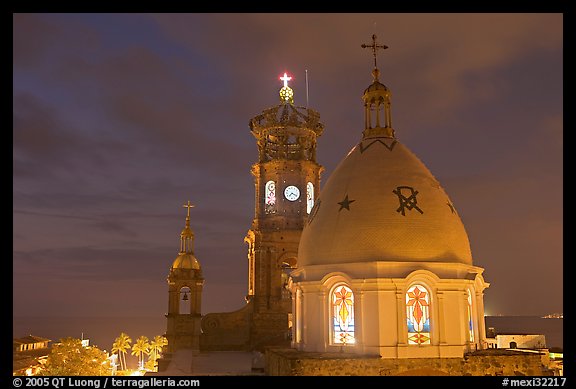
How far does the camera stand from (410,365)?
22.6m

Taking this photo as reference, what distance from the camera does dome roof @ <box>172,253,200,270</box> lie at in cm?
4547

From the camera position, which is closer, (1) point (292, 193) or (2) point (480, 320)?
(2) point (480, 320)

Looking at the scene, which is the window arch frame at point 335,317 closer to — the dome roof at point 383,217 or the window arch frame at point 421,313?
the dome roof at point 383,217

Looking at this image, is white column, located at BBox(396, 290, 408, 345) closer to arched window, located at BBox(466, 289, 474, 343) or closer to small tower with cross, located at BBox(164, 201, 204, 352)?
arched window, located at BBox(466, 289, 474, 343)

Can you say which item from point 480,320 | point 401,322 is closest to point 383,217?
point 401,322

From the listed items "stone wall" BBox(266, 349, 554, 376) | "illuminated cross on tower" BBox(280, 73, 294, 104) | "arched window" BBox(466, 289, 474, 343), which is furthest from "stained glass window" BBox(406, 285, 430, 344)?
"illuminated cross on tower" BBox(280, 73, 294, 104)

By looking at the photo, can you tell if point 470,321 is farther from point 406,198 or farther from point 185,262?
point 185,262

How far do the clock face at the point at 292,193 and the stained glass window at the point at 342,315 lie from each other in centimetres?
2375

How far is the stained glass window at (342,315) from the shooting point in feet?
78.4

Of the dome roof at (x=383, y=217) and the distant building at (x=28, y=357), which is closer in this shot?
the dome roof at (x=383, y=217)

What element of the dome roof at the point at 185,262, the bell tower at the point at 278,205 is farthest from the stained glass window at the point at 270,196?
the dome roof at the point at 185,262

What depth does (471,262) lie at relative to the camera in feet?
85.8

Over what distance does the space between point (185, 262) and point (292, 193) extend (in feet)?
36.5
